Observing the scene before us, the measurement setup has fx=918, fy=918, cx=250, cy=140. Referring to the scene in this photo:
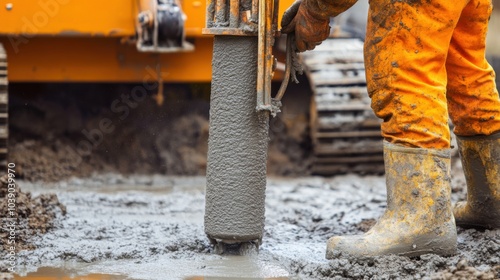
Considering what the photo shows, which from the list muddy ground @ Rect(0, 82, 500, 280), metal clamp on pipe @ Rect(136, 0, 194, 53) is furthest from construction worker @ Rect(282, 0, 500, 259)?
metal clamp on pipe @ Rect(136, 0, 194, 53)

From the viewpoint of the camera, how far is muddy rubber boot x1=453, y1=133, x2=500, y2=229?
3.98 m

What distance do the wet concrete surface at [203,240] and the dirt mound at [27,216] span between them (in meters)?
0.05

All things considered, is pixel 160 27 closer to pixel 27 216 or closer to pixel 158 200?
pixel 158 200

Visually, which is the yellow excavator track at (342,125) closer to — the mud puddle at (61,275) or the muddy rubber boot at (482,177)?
the muddy rubber boot at (482,177)

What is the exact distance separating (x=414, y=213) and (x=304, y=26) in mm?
858

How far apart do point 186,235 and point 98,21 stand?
2526 mm

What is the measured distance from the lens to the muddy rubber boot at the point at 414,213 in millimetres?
3539

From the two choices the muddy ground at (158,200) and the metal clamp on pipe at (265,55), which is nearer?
the muddy ground at (158,200)

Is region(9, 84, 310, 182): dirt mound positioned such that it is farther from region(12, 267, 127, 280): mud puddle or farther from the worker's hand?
region(12, 267, 127, 280): mud puddle

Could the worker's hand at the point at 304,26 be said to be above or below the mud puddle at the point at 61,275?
above

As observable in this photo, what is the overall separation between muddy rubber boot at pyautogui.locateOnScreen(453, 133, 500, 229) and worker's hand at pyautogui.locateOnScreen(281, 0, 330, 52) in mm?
857

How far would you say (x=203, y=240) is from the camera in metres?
4.00

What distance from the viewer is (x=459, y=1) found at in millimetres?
3527

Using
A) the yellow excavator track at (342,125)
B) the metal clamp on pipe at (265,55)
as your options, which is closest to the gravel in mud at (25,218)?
the metal clamp on pipe at (265,55)
